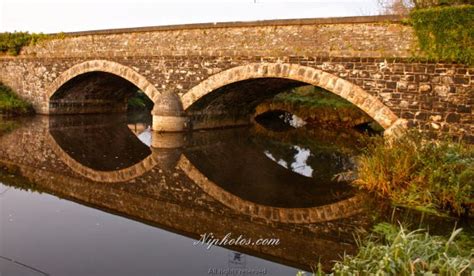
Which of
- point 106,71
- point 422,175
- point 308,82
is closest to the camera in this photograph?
point 422,175

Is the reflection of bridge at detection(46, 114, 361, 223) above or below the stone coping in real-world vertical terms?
below

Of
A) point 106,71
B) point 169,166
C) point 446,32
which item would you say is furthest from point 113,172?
point 106,71

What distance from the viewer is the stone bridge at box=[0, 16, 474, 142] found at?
8.84 metres

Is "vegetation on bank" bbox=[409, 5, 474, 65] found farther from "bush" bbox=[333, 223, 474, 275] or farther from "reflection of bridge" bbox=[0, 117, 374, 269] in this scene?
"bush" bbox=[333, 223, 474, 275]

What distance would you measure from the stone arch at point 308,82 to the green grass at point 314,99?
619cm

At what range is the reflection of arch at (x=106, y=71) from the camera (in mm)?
13516

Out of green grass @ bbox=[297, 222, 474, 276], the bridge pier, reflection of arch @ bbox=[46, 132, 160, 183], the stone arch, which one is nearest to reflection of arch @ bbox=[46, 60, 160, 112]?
the bridge pier

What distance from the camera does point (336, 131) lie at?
51.3ft

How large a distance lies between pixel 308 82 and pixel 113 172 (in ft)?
16.3

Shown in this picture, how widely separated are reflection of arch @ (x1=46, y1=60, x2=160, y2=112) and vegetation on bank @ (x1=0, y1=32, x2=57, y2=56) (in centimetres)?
240

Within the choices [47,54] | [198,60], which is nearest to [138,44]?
[198,60]

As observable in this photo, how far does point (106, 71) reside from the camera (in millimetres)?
14547

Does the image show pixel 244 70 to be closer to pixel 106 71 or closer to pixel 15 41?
pixel 106 71

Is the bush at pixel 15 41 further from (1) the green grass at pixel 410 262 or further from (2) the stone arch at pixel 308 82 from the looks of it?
(1) the green grass at pixel 410 262
